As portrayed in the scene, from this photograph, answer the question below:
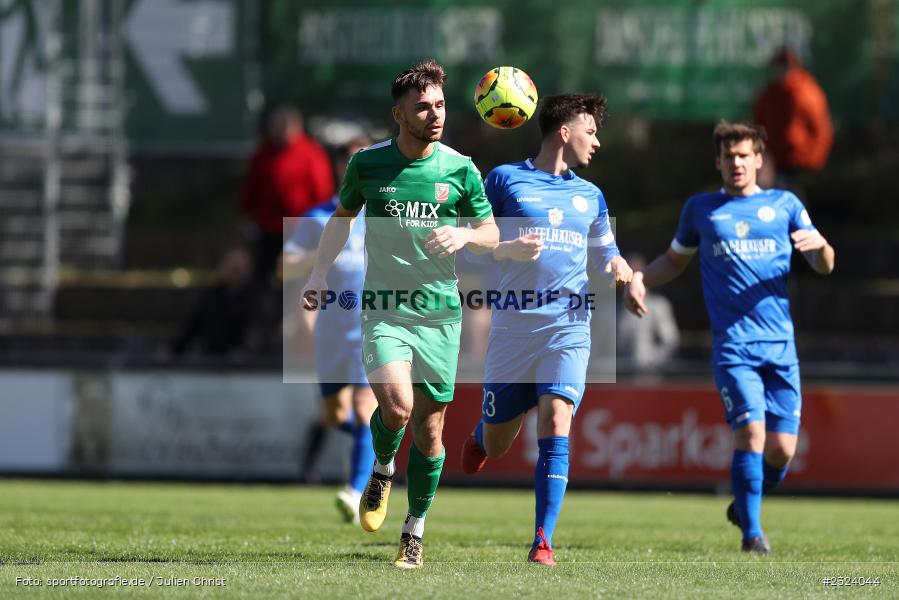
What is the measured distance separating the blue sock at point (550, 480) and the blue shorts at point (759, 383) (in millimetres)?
1612

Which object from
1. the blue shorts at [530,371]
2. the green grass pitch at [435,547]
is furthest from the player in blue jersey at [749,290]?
the blue shorts at [530,371]

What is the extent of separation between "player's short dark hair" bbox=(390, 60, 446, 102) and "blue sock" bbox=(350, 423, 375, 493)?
155 inches

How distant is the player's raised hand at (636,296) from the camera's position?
8938 millimetres

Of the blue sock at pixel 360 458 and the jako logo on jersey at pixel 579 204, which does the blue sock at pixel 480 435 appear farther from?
the blue sock at pixel 360 458

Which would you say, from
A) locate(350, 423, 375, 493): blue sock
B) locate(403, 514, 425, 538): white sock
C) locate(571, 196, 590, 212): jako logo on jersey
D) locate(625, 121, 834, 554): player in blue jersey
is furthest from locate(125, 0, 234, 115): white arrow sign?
locate(403, 514, 425, 538): white sock

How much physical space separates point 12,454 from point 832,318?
10105 mm

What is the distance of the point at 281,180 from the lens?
17.5m

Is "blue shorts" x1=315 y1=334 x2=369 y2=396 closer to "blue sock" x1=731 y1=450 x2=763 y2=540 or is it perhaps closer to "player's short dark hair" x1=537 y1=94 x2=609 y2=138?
"player's short dark hair" x1=537 y1=94 x2=609 y2=138

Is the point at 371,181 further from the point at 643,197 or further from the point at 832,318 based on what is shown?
the point at 643,197

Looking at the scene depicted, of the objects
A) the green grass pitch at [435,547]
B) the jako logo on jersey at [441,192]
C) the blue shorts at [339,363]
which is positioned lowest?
the green grass pitch at [435,547]

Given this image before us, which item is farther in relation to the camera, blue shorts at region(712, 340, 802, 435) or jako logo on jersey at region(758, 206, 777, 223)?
jako logo on jersey at region(758, 206, 777, 223)

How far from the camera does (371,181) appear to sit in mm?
8055

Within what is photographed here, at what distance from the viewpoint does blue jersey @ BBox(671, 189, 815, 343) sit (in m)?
9.74

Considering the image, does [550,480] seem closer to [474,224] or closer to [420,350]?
[420,350]
